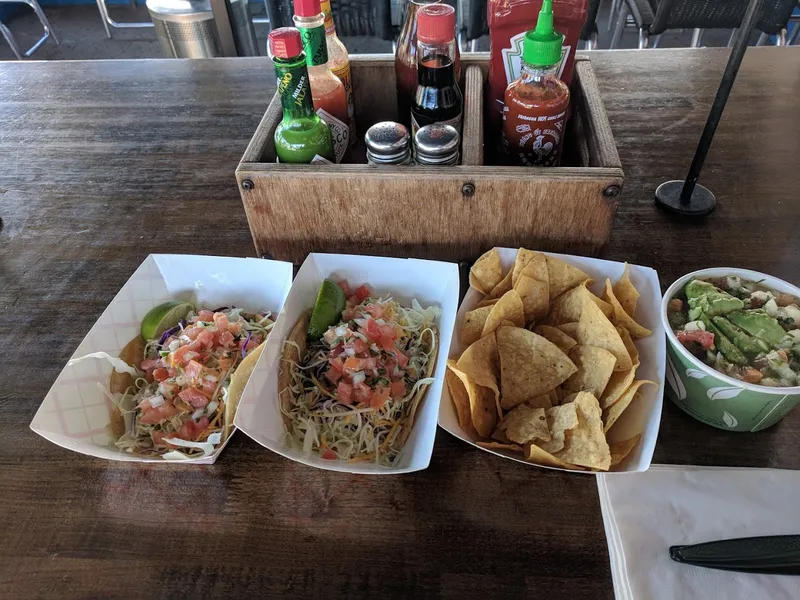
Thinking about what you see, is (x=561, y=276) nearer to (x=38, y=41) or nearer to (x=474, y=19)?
(x=474, y=19)

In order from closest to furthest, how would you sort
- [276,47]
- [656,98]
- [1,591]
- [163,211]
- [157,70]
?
1. [1,591]
2. [276,47]
3. [163,211]
4. [656,98]
5. [157,70]

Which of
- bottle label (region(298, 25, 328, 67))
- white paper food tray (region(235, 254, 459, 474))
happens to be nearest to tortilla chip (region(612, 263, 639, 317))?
white paper food tray (region(235, 254, 459, 474))

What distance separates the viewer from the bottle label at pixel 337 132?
90 cm

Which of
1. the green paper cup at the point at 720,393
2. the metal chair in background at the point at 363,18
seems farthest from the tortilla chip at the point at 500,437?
the metal chair in background at the point at 363,18

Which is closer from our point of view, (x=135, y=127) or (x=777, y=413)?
(x=777, y=413)

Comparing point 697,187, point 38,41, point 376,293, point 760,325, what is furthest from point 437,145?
point 38,41

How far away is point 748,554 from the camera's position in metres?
0.55

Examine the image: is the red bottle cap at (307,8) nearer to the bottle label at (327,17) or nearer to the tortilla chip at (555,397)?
the bottle label at (327,17)

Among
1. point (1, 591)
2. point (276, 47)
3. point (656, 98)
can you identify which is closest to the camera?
point (1, 591)

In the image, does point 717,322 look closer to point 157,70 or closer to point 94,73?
point 157,70

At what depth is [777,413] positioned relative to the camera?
2.09 feet

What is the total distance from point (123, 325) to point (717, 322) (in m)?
0.75

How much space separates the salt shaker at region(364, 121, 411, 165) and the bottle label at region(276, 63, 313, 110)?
0.10 metres

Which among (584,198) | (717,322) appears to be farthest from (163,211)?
(717,322)
